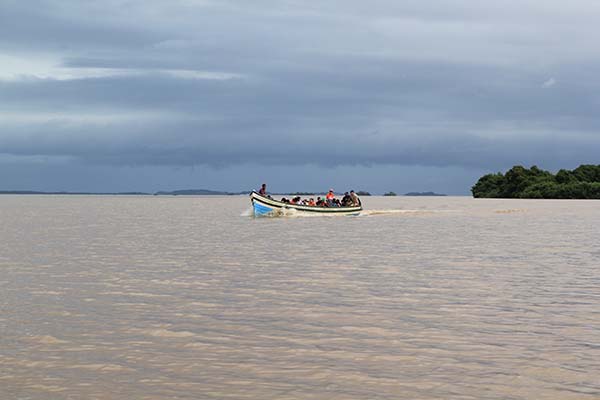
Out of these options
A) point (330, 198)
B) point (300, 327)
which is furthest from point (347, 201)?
point (300, 327)

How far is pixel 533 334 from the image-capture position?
557 inches

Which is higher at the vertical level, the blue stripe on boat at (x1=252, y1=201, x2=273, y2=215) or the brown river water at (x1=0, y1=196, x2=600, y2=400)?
the blue stripe on boat at (x1=252, y1=201, x2=273, y2=215)

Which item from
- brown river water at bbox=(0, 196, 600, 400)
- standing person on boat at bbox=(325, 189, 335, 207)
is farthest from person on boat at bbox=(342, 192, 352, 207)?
brown river water at bbox=(0, 196, 600, 400)

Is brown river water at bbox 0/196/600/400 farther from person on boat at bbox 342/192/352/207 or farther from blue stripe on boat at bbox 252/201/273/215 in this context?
person on boat at bbox 342/192/352/207

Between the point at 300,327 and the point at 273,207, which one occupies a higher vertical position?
the point at 273,207

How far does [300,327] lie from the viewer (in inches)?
586

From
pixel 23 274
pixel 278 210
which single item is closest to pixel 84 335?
pixel 23 274

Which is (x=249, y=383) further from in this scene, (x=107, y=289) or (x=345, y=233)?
(x=345, y=233)

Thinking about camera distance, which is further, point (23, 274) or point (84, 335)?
point (23, 274)

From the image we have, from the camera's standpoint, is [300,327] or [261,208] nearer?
[300,327]

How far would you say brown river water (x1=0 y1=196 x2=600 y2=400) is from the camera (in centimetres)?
1062

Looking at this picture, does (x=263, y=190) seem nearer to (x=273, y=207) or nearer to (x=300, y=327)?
(x=273, y=207)

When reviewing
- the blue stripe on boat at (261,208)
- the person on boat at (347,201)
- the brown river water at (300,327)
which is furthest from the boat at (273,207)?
the brown river water at (300,327)

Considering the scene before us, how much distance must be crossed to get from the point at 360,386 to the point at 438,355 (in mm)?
2321
